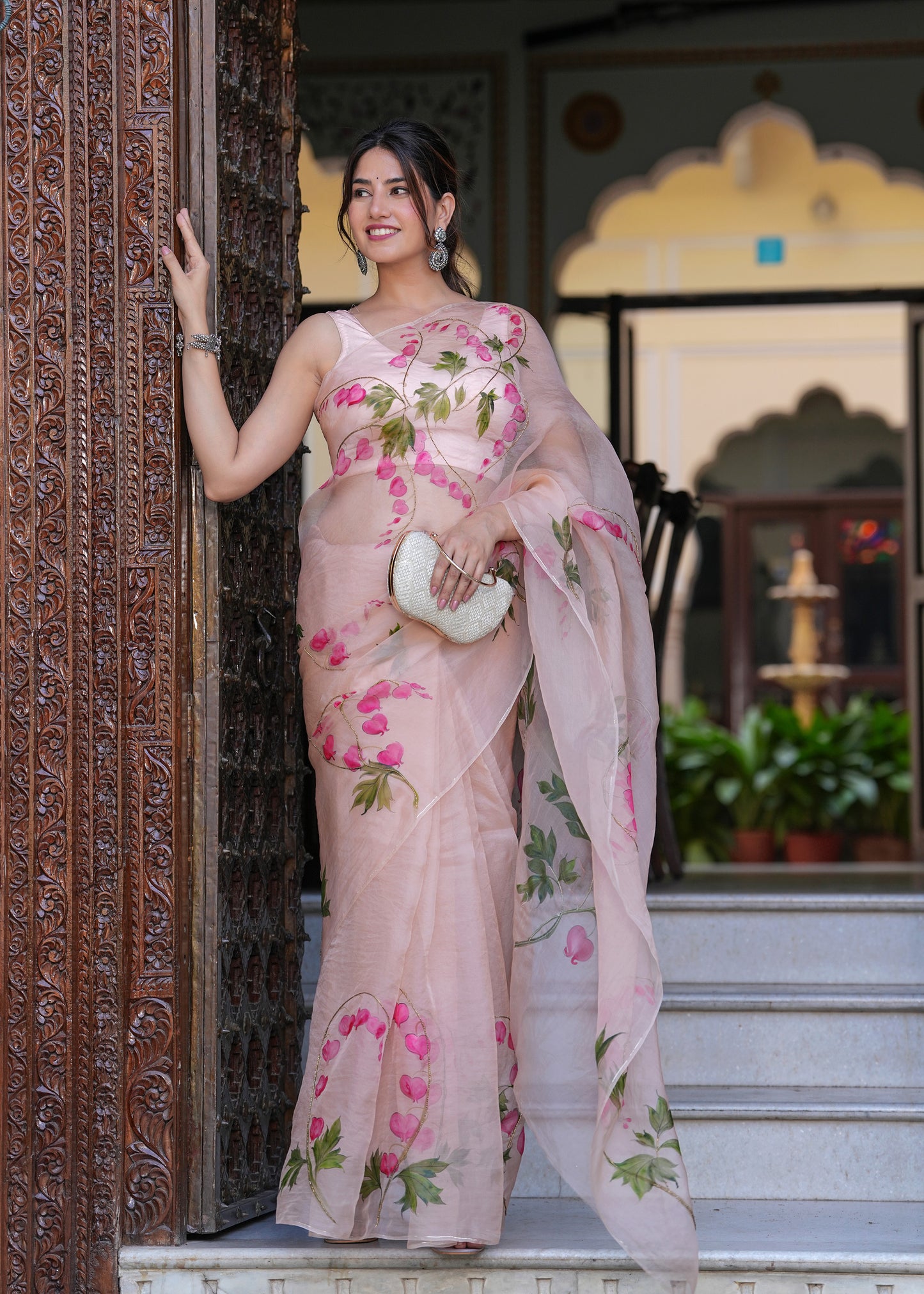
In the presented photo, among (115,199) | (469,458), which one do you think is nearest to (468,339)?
(469,458)

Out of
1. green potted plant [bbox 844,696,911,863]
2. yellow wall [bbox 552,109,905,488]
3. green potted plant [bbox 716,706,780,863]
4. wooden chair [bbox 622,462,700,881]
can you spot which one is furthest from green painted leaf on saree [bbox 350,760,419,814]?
yellow wall [bbox 552,109,905,488]

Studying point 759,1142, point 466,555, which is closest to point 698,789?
point 759,1142

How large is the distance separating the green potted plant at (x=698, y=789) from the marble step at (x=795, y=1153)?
4246mm

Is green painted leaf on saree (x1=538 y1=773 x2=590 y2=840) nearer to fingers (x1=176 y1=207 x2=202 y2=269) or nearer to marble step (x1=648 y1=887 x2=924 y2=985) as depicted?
fingers (x1=176 y1=207 x2=202 y2=269)

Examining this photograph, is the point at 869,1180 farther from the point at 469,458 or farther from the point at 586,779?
the point at 469,458

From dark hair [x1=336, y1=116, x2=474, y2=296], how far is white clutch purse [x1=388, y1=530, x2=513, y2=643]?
53 centimetres

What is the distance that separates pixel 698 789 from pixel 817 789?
548mm

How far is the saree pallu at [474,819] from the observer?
96.2 inches

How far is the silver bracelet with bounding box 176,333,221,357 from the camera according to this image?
255cm

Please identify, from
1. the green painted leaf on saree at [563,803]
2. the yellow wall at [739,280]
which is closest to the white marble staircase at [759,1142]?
the green painted leaf on saree at [563,803]

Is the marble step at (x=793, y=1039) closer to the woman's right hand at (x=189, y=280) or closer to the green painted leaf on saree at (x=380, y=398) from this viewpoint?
the green painted leaf on saree at (x=380, y=398)

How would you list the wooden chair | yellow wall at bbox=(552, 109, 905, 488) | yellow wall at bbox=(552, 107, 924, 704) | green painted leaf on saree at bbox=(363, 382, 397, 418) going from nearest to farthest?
green painted leaf on saree at bbox=(363, 382, 397, 418)
the wooden chair
yellow wall at bbox=(552, 107, 924, 704)
yellow wall at bbox=(552, 109, 905, 488)

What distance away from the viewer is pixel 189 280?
2.57 meters

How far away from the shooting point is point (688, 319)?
1173 centimetres
